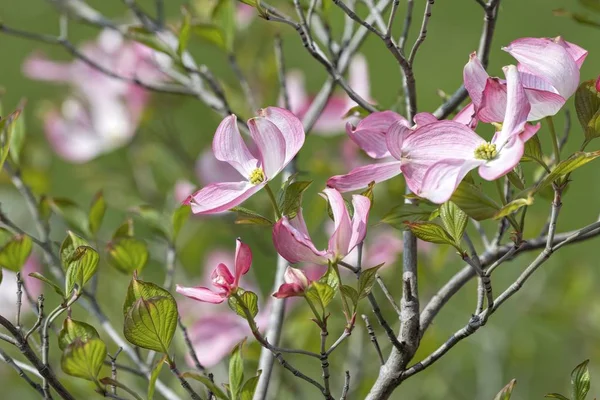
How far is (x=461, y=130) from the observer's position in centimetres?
41

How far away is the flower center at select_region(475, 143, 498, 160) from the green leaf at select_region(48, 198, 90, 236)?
38cm

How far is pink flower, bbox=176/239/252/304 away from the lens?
42 cm

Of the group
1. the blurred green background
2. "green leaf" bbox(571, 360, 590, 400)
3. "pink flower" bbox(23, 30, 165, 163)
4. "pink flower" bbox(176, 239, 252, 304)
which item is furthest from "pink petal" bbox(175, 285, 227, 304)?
"pink flower" bbox(23, 30, 165, 163)

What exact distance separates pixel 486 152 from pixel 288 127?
0.37 ft

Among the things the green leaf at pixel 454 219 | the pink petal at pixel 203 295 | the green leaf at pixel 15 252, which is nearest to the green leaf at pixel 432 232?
the green leaf at pixel 454 219

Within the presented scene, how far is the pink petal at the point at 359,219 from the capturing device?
17.1 inches

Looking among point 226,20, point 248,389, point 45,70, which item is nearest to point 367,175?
point 248,389

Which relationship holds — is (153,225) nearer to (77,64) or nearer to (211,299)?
(211,299)

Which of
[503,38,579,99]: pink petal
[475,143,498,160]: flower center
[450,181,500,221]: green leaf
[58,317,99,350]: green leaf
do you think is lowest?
[58,317,99,350]: green leaf

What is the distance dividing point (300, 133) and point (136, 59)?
24.8 inches

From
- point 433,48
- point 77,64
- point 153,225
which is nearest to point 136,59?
point 77,64

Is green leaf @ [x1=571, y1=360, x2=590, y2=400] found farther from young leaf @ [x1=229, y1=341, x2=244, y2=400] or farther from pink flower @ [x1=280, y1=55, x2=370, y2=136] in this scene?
pink flower @ [x1=280, y1=55, x2=370, y2=136]

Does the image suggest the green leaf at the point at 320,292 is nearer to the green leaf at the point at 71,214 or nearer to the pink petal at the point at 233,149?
the pink petal at the point at 233,149

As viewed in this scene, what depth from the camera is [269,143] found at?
459 mm
